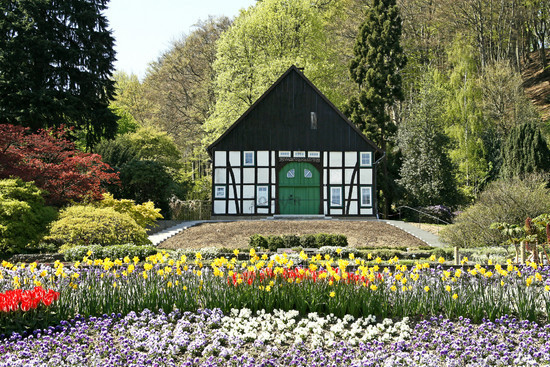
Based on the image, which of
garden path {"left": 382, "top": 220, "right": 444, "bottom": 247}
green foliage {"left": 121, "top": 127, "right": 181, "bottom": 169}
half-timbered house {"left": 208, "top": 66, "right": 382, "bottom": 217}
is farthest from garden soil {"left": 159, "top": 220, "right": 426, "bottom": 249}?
green foliage {"left": 121, "top": 127, "right": 181, "bottom": 169}

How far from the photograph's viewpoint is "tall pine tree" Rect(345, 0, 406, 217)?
3569 centimetres

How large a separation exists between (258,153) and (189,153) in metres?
16.6

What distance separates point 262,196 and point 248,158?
2.08m

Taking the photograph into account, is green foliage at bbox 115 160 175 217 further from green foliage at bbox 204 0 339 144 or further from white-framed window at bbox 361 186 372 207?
white-framed window at bbox 361 186 372 207

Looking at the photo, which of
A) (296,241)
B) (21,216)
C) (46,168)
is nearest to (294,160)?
(296,241)

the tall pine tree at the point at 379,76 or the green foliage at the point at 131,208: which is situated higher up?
the tall pine tree at the point at 379,76

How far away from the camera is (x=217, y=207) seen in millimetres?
31328

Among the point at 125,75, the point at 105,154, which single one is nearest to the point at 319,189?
the point at 105,154

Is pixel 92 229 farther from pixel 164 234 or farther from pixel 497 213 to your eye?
pixel 497 213

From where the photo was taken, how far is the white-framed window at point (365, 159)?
31.2 metres

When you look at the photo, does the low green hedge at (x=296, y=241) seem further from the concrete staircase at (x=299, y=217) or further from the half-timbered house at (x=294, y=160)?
the half-timbered house at (x=294, y=160)

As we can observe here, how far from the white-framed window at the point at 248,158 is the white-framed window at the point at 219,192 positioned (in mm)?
1756

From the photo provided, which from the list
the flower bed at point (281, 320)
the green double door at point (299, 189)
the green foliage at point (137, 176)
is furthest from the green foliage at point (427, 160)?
the flower bed at point (281, 320)

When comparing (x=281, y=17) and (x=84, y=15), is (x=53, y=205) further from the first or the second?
(x=281, y=17)
